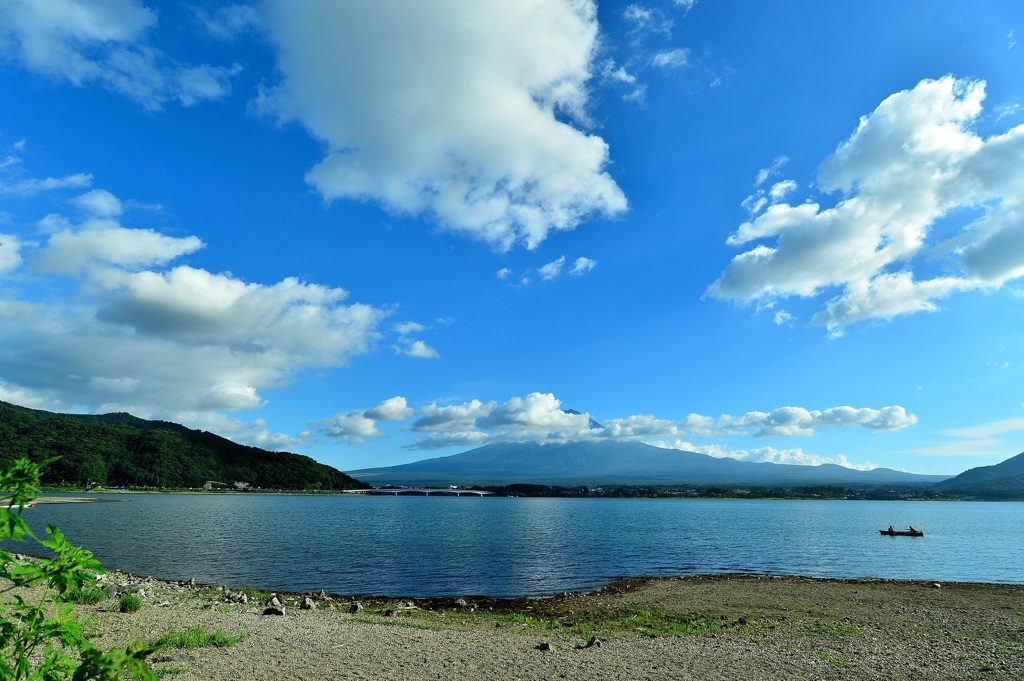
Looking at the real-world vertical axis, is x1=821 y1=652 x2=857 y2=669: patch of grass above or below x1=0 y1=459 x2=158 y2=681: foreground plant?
below

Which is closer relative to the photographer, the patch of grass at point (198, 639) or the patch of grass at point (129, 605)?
the patch of grass at point (198, 639)

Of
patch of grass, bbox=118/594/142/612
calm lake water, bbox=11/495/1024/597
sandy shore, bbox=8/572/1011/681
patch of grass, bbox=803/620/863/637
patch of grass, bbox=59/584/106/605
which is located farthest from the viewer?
calm lake water, bbox=11/495/1024/597

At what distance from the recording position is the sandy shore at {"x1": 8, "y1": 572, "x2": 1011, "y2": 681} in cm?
1686

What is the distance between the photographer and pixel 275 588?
37.9 metres

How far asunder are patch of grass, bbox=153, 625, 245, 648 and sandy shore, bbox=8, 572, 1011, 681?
0.39 meters

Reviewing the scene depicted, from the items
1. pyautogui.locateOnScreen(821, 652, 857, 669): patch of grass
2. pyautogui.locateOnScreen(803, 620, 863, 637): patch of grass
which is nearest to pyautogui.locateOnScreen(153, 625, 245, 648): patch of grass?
pyautogui.locateOnScreen(821, 652, 857, 669): patch of grass

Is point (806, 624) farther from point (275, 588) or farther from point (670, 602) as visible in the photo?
point (275, 588)

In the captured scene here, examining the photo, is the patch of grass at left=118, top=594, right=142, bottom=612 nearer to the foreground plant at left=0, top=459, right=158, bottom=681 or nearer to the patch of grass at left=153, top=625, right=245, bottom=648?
the patch of grass at left=153, top=625, right=245, bottom=648

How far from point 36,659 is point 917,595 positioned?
47.0m

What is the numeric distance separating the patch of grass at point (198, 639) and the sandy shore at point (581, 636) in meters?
0.39

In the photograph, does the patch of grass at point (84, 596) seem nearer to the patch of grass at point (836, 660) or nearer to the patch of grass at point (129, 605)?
the patch of grass at point (129, 605)

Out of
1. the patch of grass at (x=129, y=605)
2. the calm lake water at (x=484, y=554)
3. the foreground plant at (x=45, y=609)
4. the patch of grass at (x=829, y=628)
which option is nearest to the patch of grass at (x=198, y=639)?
the patch of grass at (x=129, y=605)

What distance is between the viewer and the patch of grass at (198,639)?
17250 millimetres

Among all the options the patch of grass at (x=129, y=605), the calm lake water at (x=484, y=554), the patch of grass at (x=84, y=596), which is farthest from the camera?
the calm lake water at (x=484, y=554)
